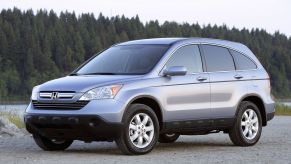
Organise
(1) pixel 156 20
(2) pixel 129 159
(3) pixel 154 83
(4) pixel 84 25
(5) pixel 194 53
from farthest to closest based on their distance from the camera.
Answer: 1. (1) pixel 156 20
2. (4) pixel 84 25
3. (5) pixel 194 53
4. (3) pixel 154 83
5. (2) pixel 129 159

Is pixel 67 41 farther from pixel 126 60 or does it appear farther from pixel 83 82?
pixel 83 82

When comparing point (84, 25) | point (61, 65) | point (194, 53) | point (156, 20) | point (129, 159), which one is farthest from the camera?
point (156, 20)

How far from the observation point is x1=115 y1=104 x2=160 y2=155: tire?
10117 mm

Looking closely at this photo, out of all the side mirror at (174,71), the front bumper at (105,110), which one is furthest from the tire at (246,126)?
the front bumper at (105,110)

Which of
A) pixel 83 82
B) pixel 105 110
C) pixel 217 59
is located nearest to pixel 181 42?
pixel 217 59

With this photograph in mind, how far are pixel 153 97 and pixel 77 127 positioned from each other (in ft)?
3.81

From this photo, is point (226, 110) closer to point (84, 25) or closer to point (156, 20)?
point (84, 25)

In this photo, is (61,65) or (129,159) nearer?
(129,159)

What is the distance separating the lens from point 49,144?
11219 mm

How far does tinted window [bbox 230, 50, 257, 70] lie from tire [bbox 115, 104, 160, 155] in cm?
243

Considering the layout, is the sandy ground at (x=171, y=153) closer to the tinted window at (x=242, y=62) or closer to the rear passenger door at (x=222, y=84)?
the rear passenger door at (x=222, y=84)

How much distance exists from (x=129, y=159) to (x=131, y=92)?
954mm

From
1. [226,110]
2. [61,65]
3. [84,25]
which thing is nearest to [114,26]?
[84,25]

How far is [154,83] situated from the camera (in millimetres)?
10500
